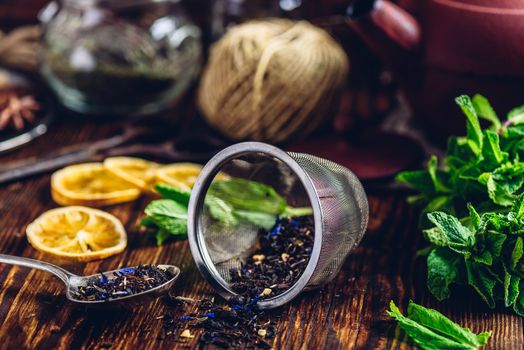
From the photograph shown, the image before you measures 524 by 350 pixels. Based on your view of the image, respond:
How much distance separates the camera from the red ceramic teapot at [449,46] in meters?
1.53

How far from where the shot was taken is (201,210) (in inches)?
54.2

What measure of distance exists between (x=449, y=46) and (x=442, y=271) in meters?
0.53

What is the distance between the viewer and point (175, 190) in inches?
59.4

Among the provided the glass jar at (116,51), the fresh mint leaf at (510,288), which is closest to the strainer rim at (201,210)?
the fresh mint leaf at (510,288)

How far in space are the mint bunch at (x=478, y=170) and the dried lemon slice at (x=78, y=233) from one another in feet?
1.93

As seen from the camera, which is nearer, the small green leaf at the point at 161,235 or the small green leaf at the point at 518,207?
the small green leaf at the point at 518,207

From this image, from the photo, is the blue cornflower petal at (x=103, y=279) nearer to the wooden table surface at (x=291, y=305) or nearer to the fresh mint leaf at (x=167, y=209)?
the wooden table surface at (x=291, y=305)

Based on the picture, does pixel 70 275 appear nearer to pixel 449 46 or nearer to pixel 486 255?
pixel 486 255

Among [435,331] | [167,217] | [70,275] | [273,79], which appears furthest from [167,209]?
[435,331]

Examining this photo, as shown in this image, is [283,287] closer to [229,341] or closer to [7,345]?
[229,341]

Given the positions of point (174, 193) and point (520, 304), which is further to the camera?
point (174, 193)

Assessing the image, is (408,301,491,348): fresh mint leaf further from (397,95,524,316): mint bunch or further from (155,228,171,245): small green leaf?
(155,228,171,245): small green leaf

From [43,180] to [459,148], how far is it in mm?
947

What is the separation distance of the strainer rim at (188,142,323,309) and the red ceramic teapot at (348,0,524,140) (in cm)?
48
